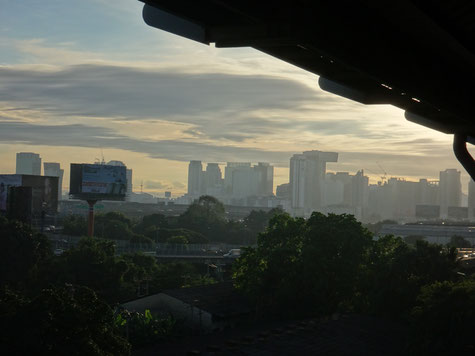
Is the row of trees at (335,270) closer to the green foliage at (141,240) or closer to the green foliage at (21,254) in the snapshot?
the green foliage at (21,254)

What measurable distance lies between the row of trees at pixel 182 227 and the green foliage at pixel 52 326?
249ft

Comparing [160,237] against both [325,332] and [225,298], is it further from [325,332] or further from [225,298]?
[325,332]

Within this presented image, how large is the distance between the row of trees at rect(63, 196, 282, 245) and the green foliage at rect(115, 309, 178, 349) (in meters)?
61.1

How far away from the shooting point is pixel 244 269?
47.6 metres

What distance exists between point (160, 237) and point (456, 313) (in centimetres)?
8919

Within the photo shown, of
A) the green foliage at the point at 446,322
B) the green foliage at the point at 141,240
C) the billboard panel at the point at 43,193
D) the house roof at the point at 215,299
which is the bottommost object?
the green foliage at the point at 141,240

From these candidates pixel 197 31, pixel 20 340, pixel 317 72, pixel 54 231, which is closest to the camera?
pixel 197 31

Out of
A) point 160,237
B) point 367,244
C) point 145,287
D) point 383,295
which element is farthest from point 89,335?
point 160,237

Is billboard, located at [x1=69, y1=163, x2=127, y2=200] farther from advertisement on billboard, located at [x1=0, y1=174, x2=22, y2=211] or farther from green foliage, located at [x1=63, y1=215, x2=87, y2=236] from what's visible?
green foliage, located at [x1=63, y1=215, x2=87, y2=236]

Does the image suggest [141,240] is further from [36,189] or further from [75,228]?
[36,189]

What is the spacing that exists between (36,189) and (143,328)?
7146 cm

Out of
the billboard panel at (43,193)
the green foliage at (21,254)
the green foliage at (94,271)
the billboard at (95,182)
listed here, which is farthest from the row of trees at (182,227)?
the green foliage at (94,271)

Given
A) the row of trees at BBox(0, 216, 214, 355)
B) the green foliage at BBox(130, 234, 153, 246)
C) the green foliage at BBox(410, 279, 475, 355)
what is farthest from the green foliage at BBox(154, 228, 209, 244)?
the green foliage at BBox(410, 279, 475, 355)

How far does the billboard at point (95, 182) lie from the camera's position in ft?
302
